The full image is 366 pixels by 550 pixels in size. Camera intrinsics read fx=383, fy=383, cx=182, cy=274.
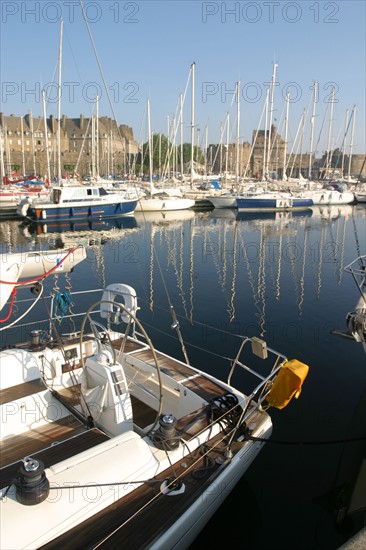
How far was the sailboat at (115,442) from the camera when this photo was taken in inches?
172

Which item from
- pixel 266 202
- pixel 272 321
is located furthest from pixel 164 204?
pixel 272 321

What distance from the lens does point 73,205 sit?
4059 centimetres

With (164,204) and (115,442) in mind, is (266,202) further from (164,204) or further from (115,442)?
(115,442)

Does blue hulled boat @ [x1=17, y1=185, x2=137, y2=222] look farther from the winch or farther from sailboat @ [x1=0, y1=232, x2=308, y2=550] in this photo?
the winch

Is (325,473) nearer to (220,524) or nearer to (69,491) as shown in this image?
(220,524)

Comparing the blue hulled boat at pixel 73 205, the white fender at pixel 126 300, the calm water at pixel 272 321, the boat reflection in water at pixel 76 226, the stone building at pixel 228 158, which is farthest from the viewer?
the stone building at pixel 228 158

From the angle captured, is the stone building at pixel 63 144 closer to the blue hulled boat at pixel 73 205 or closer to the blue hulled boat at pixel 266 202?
the blue hulled boat at pixel 266 202

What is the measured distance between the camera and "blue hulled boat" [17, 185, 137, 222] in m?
39.9

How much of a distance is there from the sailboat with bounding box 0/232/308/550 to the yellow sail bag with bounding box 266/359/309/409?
2 cm

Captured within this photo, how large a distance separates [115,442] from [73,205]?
1503 inches

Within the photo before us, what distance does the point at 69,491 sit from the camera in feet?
14.8

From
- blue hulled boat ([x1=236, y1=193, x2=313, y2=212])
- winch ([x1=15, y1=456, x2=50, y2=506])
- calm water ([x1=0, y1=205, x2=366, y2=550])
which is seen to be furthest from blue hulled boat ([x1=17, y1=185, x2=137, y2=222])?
winch ([x1=15, y1=456, x2=50, y2=506])

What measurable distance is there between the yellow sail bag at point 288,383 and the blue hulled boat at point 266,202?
49.0 meters

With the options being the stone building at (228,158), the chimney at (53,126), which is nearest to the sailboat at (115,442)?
the stone building at (228,158)
